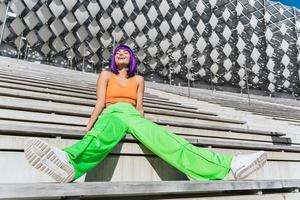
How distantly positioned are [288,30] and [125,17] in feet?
55.1

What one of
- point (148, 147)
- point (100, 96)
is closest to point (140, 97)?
point (100, 96)

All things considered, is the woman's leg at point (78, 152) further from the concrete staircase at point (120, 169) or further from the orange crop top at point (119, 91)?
the orange crop top at point (119, 91)

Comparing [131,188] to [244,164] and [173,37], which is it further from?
[173,37]

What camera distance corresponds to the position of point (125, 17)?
86.2 feet

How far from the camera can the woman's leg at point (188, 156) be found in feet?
5.88

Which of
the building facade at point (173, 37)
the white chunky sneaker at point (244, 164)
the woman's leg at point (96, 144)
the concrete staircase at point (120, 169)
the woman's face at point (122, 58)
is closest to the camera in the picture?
the concrete staircase at point (120, 169)

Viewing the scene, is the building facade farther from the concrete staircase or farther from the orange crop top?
the orange crop top

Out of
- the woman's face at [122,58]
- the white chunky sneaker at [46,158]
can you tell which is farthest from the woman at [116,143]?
the woman's face at [122,58]

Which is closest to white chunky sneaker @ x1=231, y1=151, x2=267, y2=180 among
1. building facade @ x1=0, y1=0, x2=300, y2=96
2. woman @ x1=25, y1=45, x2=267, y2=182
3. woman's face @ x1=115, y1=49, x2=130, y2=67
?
woman @ x1=25, y1=45, x2=267, y2=182

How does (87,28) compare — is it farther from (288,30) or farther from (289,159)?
(289,159)

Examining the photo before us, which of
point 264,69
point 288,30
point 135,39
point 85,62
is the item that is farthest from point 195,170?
point 288,30

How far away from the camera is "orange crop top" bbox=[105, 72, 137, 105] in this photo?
7.39 feet

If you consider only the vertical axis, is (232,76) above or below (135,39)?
below

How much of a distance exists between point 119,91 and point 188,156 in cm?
74
